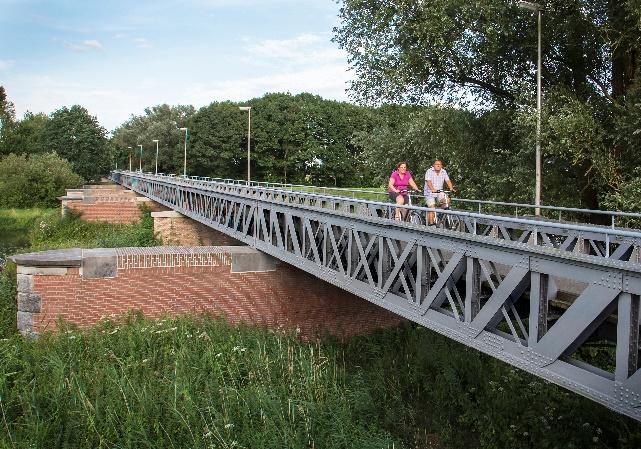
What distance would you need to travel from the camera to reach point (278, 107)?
63.6m

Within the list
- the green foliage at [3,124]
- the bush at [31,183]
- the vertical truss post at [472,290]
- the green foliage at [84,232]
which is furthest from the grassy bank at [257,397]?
the green foliage at [3,124]

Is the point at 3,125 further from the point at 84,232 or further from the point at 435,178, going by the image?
the point at 435,178

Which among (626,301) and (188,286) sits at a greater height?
(626,301)

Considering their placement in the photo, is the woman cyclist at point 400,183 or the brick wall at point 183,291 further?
the brick wall at point 183,291

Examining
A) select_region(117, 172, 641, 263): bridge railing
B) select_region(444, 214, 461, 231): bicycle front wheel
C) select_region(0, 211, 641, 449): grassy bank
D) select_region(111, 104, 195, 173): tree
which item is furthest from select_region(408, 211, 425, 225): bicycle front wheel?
select_region(111, 104, 195, 173): tree

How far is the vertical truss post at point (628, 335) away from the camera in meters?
5.53

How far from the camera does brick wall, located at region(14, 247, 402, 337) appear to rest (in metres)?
13.3

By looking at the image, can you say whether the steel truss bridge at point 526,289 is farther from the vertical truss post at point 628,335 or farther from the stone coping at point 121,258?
the stone coping at point 121,258

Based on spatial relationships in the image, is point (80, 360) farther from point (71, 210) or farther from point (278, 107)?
point (278, 107)

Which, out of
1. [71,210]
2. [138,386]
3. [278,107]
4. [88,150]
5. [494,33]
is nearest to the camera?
[138,386]

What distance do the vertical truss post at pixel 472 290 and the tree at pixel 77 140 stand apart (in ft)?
258

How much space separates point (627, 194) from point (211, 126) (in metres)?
56.3

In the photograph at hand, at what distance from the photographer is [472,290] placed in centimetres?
763

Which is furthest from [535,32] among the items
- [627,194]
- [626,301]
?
[626,301]
